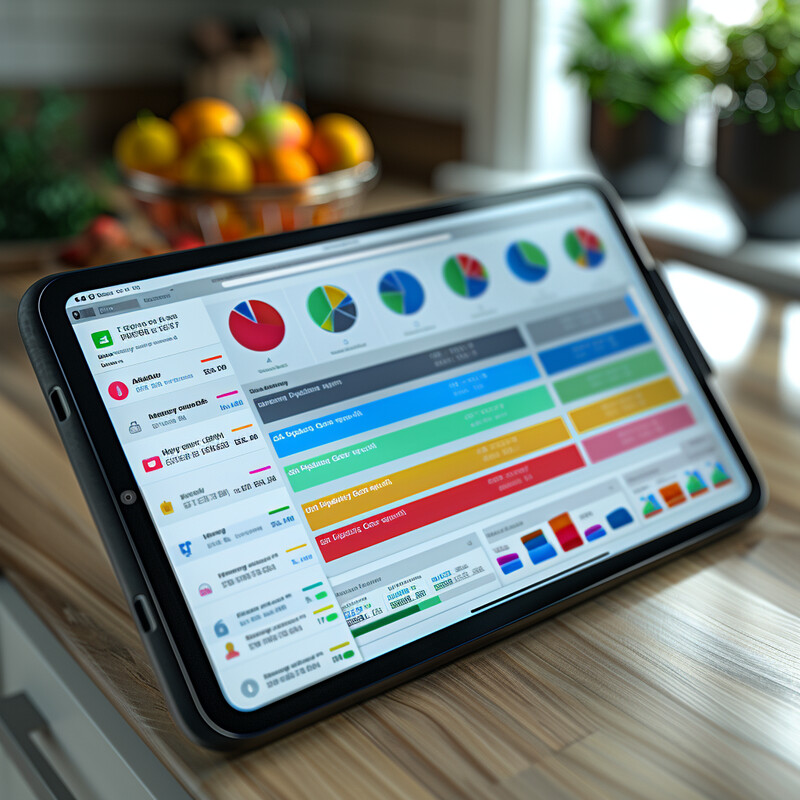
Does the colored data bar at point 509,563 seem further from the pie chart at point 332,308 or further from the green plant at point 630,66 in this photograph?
the green plant at point 630,66

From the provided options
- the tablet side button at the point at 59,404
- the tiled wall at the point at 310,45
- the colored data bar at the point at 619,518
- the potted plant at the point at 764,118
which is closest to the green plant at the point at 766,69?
the potted plant at the point at 764,118

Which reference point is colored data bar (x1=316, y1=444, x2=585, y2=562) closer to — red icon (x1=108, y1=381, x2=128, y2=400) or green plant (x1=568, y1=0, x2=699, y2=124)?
red icon (x1=108, y1=381, x2=128, y2=400)

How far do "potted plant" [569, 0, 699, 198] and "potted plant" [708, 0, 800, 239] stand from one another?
15 centimetres

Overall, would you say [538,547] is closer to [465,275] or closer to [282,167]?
[465,275]

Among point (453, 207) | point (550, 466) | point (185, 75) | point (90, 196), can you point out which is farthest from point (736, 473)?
point (185, 75)

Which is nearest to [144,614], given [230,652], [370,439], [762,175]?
[230,652]

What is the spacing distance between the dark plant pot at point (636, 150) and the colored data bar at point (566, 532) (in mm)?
1055

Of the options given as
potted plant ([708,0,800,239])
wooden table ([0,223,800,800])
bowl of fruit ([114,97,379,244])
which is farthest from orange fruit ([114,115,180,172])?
potted plant ([708,0,800,239])

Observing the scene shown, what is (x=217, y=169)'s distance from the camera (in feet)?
3.52

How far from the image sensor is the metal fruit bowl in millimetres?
1060

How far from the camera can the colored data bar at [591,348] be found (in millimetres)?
590

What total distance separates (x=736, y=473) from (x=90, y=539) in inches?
17.4

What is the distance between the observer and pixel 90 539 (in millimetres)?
631

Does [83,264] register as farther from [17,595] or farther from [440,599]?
[440,599]
